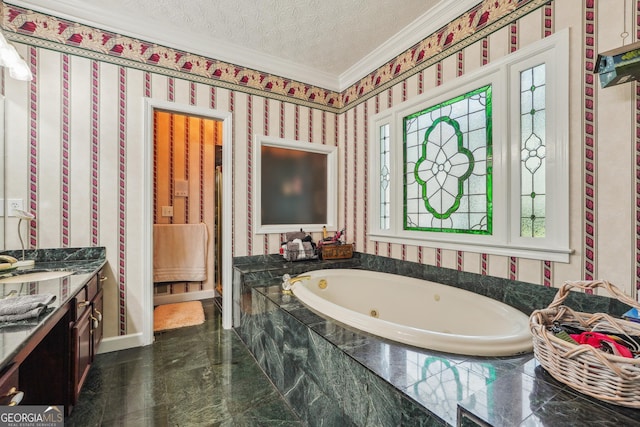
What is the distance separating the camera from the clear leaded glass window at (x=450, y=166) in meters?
2.00

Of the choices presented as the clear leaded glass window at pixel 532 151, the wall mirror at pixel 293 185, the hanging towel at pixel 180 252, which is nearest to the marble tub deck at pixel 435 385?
the clear leaded glass window at pixel 532 151

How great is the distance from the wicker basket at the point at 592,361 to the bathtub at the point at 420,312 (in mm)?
218

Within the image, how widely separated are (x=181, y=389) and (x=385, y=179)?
238cm

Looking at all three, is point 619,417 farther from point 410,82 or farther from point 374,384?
point 410,82

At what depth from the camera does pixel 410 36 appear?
241 cm

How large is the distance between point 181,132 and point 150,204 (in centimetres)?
162

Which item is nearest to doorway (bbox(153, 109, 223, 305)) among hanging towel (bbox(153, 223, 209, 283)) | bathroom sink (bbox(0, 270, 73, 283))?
hanging towel (bbox(153, 223, 209, 283))

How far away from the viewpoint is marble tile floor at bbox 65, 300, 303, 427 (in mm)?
1498

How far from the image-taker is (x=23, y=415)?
0.92 metres

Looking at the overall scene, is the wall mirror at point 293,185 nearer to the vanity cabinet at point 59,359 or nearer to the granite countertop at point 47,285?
the granite countertop at point 47,285

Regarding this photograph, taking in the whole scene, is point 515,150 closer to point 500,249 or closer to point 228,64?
point 500,249

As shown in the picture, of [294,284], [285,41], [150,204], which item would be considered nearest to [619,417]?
[294,284]

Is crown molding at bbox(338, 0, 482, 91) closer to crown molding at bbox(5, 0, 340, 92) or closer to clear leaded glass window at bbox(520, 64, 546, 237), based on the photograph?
crown molding at bbox(5, 0, 340, 92)

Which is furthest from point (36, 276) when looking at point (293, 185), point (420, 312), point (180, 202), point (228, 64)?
point (420, 312)
